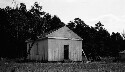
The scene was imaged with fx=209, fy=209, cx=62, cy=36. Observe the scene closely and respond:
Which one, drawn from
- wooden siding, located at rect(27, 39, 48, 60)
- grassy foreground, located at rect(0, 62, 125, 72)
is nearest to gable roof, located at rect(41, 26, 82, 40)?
wooden siding, located at rect(27, 39, 48, 60)

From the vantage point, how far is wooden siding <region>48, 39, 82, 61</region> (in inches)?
1112

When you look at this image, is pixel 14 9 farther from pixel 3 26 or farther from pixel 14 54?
pixel 14 54

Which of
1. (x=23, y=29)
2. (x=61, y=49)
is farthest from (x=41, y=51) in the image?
(x=23, y=29)

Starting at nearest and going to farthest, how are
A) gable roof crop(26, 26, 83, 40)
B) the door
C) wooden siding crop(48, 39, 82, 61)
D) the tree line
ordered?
wooden siding crop(48, 39, 82, 61) < gable roof crop(26, 26, 83, 40) < the door < the tree line

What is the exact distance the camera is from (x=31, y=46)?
110 ft

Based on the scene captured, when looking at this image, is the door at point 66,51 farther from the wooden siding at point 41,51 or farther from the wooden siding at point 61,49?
the wooden siding at point 41,51

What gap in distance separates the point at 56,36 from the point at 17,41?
2043 cm

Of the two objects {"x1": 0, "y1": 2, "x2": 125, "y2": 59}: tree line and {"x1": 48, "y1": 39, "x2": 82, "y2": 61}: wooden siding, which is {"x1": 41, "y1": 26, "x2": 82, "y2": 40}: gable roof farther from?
{"x1": 0, "y1": 2, "x2": 125, "y2": 59}: tree line

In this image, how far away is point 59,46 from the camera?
28.8m

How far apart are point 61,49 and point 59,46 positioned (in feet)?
1.75

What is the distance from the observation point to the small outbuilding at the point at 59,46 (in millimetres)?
28250

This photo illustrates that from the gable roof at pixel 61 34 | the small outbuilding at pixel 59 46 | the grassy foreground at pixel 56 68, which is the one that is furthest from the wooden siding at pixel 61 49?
the grassy foreground at pixel 56 68

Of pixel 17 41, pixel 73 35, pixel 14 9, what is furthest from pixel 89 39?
pixel 73 35

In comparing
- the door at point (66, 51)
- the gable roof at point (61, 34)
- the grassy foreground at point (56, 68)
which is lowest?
the grassy foreground at point (56, 68)
